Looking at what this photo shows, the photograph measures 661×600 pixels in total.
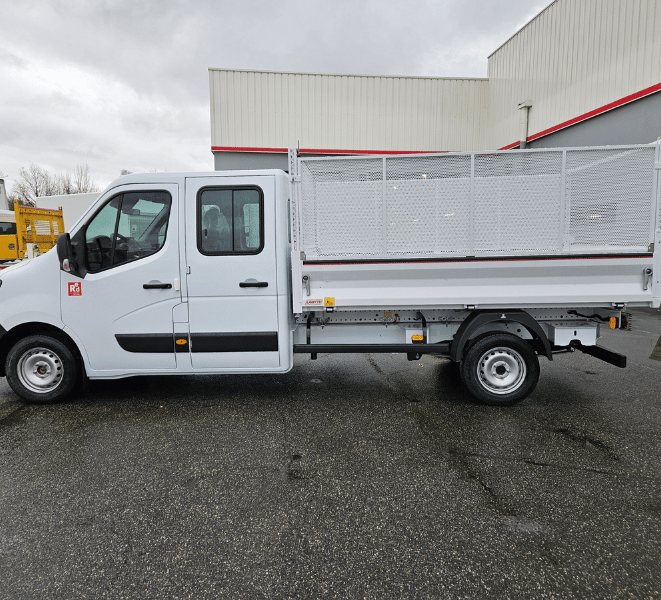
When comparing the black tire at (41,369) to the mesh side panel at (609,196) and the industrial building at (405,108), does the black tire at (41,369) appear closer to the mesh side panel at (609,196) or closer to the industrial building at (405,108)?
the mesh side panel at (609,196)

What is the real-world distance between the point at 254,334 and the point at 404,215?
193cm

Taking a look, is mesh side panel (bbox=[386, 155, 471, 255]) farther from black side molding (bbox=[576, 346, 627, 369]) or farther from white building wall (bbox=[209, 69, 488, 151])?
white building wall (bbox=[209, 69, 488, 151])

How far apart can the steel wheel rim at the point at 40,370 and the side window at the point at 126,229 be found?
107 centimetres

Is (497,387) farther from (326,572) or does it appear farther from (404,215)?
(326,572)

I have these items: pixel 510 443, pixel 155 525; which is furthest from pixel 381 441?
pixel 155 525

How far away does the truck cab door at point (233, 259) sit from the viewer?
180 inches

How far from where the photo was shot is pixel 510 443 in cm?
387

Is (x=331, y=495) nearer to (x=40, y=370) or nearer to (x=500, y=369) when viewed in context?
(x=500, y=369)

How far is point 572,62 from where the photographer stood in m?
13.4

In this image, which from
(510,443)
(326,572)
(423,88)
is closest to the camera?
(326,572)

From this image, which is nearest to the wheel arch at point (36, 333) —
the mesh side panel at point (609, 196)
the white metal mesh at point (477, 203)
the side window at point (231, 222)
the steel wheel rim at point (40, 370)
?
the steel wheel rim at point (40, 370)

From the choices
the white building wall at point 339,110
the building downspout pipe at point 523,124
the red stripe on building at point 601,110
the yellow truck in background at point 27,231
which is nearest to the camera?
the red stripe on building at point 601,110

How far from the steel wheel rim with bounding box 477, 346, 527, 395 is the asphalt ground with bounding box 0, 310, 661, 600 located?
0.78 feet

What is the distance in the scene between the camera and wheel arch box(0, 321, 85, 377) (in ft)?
15.9
